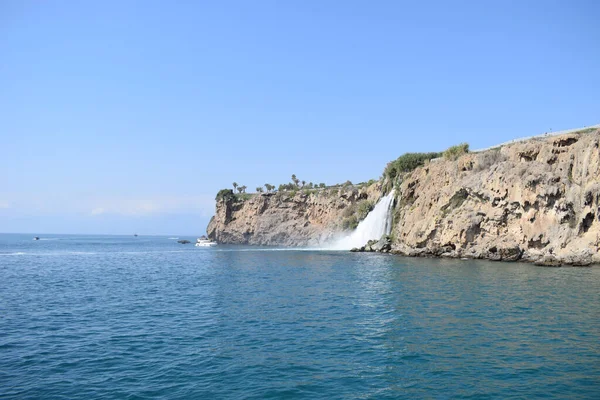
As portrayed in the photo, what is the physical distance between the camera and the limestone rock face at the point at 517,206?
42406 mm

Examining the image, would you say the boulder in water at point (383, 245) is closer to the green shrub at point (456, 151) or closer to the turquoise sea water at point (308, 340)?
the green shrub at point (456, 151)

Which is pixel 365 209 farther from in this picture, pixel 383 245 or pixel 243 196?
pixel 243 196

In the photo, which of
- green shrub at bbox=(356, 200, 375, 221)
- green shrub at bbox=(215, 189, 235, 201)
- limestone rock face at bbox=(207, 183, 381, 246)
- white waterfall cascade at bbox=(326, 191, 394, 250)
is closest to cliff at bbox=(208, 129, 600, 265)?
white waterfall cascade at bbox=(326, 191, 394, 250)

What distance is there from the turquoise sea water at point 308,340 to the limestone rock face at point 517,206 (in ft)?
42.8

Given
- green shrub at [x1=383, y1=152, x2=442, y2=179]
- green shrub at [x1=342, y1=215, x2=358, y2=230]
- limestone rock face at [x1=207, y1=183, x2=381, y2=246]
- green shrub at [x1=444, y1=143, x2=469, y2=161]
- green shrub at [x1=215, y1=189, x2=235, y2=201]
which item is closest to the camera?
green shrub at [x1=444, y1=143, x2=469, y2=161]

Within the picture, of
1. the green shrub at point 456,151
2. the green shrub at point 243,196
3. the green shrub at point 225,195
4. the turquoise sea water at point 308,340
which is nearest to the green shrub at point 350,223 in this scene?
the green shrub at point 456,151

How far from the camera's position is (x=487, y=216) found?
51.2 meters

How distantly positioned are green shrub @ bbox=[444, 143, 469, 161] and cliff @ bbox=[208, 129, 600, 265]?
73.1 inches

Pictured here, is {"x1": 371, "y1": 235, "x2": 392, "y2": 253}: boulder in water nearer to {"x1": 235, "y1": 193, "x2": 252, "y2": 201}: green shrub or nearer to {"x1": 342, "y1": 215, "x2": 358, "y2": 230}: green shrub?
{"x1": 342, "y1": 215, "x2": 358, "y2": 230}: green shrub

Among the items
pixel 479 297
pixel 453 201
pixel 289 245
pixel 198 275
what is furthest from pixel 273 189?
pixel 479 297

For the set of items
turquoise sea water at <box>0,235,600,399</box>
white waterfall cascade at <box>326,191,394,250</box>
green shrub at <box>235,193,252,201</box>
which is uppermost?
green shrub at <box>235,193,252,201</box>

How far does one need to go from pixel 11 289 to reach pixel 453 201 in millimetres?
48440

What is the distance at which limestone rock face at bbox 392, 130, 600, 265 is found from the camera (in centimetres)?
4241

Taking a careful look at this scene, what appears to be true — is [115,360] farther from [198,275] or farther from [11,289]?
[198,275]
